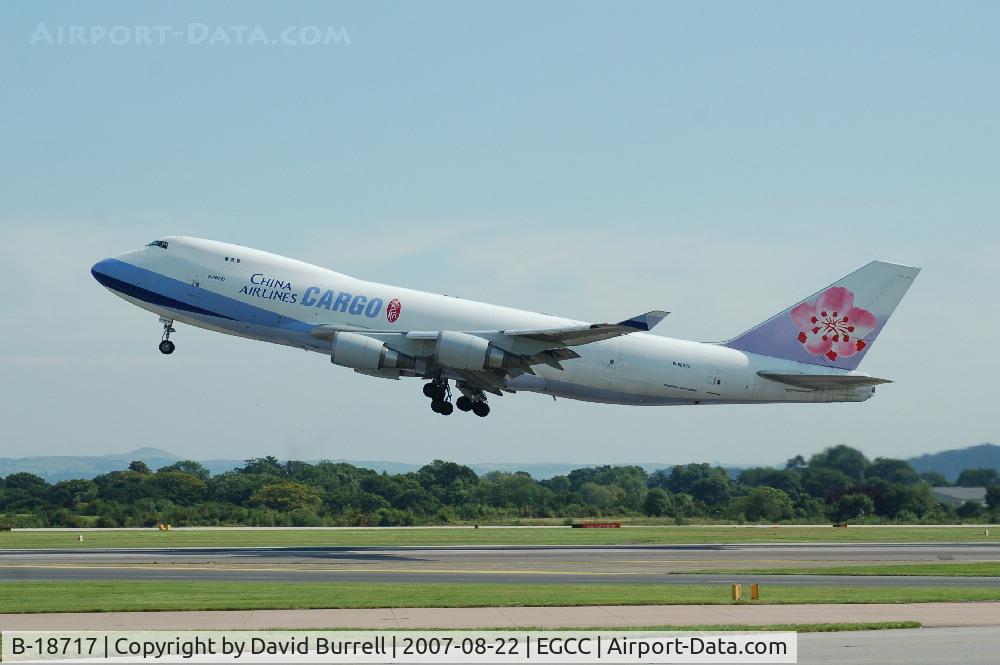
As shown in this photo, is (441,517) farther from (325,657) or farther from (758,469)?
(325,657)

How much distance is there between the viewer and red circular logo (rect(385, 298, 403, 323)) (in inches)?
1919

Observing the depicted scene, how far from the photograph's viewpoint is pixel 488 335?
47.9 meters

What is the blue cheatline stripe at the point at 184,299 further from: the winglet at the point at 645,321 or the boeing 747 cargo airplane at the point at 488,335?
the winglet at the point at 645,321

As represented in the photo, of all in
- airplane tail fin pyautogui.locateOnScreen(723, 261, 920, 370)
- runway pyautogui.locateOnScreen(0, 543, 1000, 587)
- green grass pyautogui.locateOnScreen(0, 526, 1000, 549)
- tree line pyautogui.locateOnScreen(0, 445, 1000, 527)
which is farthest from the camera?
tree line pyautogui.locateOnScreen(0, 445, 1000, 527)

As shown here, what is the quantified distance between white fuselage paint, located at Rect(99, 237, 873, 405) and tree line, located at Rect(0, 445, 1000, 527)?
2326 cm

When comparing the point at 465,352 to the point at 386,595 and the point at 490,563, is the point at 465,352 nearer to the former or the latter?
the point at 490,563

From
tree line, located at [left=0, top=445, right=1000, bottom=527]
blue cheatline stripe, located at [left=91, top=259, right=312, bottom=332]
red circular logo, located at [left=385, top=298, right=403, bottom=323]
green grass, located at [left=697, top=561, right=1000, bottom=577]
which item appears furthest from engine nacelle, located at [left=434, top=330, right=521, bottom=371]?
tree line, located at [left=0, top=445, right=1000, bottom=527]

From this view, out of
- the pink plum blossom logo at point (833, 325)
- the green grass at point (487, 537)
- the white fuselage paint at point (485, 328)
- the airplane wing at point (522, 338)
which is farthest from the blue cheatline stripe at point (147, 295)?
the pink plum blossom logo at point (833, 325)

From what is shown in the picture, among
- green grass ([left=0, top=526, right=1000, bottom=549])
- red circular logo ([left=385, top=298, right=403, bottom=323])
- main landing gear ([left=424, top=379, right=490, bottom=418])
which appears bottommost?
green grass ([left=0, top=526, right=1000, bottom=549])

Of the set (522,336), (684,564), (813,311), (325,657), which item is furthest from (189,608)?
(813,311)

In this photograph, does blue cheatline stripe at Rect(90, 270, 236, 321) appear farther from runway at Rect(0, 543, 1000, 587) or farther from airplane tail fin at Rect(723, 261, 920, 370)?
airplane tail fin at Rect(723, 261, 920, 370)

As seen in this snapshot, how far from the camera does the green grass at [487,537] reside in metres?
51.6

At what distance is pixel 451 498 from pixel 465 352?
3904cm

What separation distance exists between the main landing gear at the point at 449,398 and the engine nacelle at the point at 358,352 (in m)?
4.25
